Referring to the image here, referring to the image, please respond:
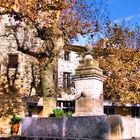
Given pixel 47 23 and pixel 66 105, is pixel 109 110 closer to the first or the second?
pixel 66 105

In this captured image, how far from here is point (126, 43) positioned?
36.3 m

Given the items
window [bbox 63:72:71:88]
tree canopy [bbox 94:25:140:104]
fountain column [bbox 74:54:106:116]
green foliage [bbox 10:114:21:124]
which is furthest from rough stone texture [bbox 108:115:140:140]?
window [bbox 63:72:71:88]

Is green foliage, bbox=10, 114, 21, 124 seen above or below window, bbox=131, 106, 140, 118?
below

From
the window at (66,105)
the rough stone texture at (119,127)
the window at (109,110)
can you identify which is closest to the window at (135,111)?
the window at (109,110)

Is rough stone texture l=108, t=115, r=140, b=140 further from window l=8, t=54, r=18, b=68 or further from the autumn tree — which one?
window l=8, t=54, r=18, b=68

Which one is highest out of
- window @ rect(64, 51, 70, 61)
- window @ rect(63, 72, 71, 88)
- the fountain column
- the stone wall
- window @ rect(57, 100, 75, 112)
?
window @ rect(64, 51, 70, 61)

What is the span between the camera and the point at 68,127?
11.2 metres

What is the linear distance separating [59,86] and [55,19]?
1649 cm

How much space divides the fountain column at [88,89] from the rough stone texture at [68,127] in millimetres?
1910

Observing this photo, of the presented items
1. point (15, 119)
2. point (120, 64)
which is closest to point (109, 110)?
point (120, 64)

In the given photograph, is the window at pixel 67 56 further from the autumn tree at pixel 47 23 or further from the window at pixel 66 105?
the autumn tree at pixel 47 23

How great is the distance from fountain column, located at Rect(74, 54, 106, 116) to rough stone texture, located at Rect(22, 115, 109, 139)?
191 centimetres

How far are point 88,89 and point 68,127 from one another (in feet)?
8.95

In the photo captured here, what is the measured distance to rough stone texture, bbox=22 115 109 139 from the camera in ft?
34.6
